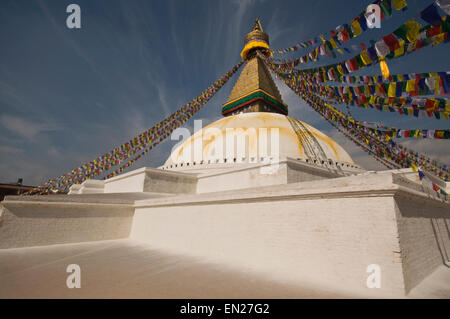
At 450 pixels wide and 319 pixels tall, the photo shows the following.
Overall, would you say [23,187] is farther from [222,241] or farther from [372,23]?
[372,23]

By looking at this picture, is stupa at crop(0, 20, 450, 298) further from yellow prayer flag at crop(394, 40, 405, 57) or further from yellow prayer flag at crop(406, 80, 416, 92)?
yellow prayer flag at crop(394, 40, 405, 57)

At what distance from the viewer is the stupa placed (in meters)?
3.23

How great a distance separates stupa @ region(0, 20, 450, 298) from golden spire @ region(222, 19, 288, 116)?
8.37 metres

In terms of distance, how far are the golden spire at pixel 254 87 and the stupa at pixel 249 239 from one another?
837 centimetres

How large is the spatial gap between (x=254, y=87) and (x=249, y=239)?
14.0m

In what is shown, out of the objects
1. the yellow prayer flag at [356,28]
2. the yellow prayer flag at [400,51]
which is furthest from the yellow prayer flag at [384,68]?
the yellow prayer flag at [356,28]

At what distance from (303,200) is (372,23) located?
12.4 feet

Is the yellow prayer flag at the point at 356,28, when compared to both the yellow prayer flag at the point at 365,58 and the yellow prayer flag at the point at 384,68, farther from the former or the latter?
the yellow prayer flag at the point at 384,68

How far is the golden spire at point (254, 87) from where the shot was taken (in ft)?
53.1

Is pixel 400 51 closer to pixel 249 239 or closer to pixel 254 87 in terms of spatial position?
pixel 249 239

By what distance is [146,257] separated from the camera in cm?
537

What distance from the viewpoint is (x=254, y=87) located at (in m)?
16.5

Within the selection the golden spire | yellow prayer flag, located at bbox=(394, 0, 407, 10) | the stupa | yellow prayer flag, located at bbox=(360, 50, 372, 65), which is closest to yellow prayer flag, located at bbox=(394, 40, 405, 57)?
yellow prayer flag, located at bbox=(360, 50, 372, 65)

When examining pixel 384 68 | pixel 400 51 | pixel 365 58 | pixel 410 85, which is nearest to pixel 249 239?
pixel 384 68
